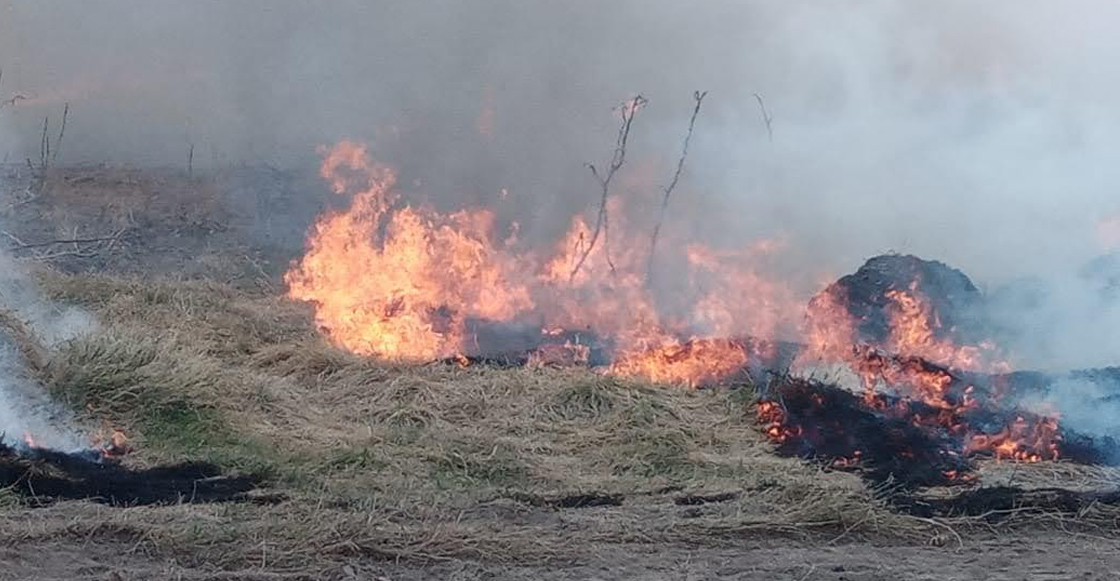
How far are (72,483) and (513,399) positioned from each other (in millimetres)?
2934

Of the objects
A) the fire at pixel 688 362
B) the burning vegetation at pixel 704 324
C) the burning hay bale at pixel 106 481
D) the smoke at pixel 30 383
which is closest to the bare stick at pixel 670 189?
the burning vegetation at pixel 704 324

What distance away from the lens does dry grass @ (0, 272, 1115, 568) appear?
5004 millimetres

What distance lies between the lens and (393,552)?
486 cm

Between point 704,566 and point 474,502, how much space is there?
4.27ft

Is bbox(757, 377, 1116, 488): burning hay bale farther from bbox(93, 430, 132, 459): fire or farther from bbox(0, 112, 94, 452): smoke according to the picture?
bbox(0, 112, 94, 452): smoke

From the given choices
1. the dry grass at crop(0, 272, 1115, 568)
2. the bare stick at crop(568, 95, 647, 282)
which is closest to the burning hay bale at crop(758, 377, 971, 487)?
the dry grass at crop(0, 272, 1115, 568)

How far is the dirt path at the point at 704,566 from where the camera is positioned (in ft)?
15.2

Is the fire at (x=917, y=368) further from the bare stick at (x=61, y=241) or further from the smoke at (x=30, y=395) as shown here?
the bare stick at (x=61, y=241)

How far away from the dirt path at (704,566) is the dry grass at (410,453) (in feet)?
0.38

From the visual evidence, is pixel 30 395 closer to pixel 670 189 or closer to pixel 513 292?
pixel 513 292

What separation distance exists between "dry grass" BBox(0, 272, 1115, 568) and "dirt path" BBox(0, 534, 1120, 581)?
0.12m

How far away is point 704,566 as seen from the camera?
488 centimetres

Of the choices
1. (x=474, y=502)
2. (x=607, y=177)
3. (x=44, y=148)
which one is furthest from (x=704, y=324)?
(x=44, y=148)

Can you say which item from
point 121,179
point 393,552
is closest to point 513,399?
point 393,552
